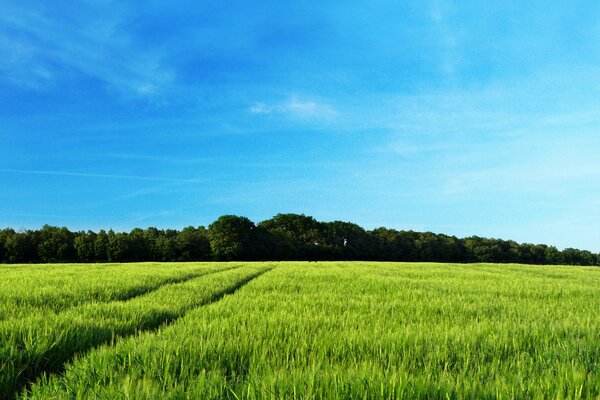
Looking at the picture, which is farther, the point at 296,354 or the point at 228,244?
the point at 228,244

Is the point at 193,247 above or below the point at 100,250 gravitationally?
above

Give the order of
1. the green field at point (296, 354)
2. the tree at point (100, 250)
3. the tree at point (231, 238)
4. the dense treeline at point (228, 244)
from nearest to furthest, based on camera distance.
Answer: the green field at point (296, 354)
the tree at point (231, 238)
the dense treeline at point (228, 244)
the tree at point (100, 250)

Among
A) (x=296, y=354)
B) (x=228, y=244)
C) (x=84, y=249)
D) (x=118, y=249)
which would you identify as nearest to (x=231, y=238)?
(x=228, y=244)

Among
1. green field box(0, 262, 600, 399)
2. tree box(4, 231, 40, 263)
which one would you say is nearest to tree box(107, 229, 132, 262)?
tree box(4, 231, 40, 263)

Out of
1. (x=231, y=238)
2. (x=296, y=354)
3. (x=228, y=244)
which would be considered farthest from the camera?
(x=231, y=238)

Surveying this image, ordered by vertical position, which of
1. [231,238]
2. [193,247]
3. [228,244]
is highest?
[231,238]

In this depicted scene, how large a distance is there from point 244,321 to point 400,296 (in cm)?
486

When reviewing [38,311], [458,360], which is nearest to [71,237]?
[38,311]

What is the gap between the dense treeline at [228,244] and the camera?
86.6 meters

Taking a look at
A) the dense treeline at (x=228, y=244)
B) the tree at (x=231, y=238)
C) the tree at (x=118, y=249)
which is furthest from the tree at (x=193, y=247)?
the tree at (x=118, y=249)

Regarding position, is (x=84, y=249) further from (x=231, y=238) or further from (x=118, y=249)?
(x=231, y=238)

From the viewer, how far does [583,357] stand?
12.6 feet

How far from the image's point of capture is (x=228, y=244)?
8575 cm

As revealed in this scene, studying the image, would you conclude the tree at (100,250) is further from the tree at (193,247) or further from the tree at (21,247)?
the tree at (193,247)
